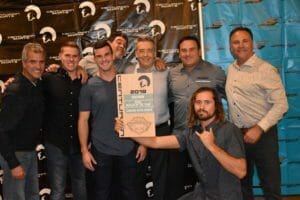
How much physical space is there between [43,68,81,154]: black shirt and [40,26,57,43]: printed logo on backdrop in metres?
1.17

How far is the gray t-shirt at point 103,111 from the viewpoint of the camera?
2.82m

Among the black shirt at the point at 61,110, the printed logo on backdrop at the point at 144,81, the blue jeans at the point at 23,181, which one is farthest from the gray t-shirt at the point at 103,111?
the blue jeans at the point at 23,181

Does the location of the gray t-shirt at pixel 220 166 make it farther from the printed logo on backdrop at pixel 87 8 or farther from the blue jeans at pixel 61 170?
the printed logo on backdrop at pixel 87 8

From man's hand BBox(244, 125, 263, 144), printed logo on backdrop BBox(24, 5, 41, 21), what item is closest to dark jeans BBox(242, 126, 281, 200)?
man's hand BBox(244, 125, 263, 144)

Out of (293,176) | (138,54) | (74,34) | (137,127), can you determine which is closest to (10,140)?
(137,127)

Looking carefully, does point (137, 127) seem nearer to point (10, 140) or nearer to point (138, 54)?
point (138, 54)

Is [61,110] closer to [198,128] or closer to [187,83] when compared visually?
[187,83]

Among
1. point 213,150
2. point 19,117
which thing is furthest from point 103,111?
point 213,150

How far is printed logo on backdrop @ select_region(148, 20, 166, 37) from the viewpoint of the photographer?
12.9 ft

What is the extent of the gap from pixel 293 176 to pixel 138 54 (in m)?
2.37

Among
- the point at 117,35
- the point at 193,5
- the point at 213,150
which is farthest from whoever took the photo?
the point at 193,5

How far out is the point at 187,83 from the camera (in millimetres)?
3025

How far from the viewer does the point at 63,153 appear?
299 cm

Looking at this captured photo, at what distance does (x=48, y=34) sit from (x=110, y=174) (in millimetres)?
1986
